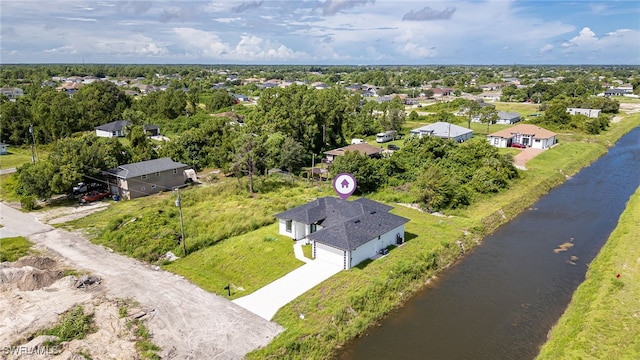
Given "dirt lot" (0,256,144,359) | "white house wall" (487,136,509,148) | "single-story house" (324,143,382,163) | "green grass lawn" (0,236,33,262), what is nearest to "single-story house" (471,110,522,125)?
"white house wall" (487,136,509,148)

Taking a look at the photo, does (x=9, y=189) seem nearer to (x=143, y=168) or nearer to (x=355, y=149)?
(x=143, y=168)

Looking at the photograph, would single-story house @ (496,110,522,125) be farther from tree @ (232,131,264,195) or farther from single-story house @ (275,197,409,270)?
single-story house @ (275,197,409,270)

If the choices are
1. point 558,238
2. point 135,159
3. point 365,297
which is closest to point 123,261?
point 365,297

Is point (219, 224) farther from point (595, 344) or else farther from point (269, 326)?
point (595, 344)

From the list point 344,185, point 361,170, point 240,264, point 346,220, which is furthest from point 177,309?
point 361,170

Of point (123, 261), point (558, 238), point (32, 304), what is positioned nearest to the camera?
point (32, 304)

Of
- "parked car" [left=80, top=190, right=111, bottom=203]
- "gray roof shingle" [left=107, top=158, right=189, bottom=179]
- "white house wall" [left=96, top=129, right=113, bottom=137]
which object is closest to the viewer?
"parked car" [left=80, top=190, right=111, bottom=203]
